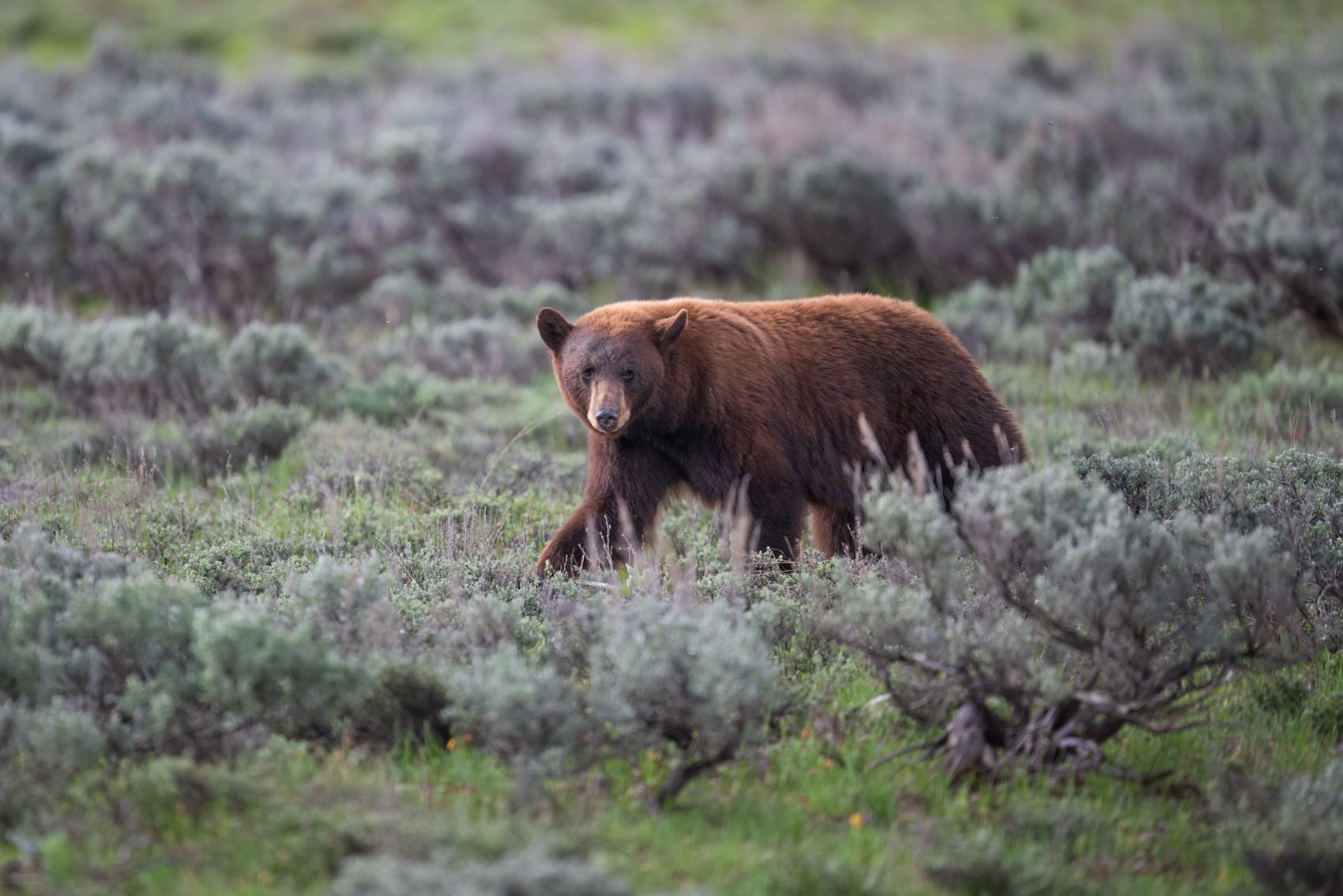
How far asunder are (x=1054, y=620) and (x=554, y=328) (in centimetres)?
285

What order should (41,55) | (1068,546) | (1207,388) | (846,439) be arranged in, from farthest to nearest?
(41,55), (1207,388), (846,439), (1068,546)

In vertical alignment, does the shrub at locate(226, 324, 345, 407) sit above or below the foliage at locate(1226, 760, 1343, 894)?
above

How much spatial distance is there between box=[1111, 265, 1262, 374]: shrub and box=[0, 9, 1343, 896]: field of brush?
0.05 m

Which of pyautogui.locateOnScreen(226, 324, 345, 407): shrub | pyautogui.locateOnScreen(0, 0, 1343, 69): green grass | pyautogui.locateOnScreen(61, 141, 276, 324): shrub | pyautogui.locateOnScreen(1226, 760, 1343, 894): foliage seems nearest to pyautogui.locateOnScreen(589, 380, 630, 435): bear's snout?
pyautogui.locateOnScreen(1226, 760, 1343, 894): foliage

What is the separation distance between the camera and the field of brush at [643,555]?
3.23 meters

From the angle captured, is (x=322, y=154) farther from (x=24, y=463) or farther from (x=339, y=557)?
(x=339, y=557)

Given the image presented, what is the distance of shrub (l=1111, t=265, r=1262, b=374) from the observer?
29.3 feet

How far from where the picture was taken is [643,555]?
5.18 meters

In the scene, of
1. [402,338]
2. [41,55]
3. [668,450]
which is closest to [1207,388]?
[668,450]

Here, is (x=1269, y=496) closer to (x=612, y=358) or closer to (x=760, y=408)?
(x=760, y=408)

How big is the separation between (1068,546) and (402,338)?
6883 mm

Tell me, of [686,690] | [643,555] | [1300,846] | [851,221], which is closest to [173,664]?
[686,690]

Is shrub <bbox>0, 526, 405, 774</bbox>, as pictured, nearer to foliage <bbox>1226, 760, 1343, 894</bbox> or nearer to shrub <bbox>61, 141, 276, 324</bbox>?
foliage <bbox>1226, 760, 1343, 894</bbox>

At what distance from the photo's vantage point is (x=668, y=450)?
18.0ft
